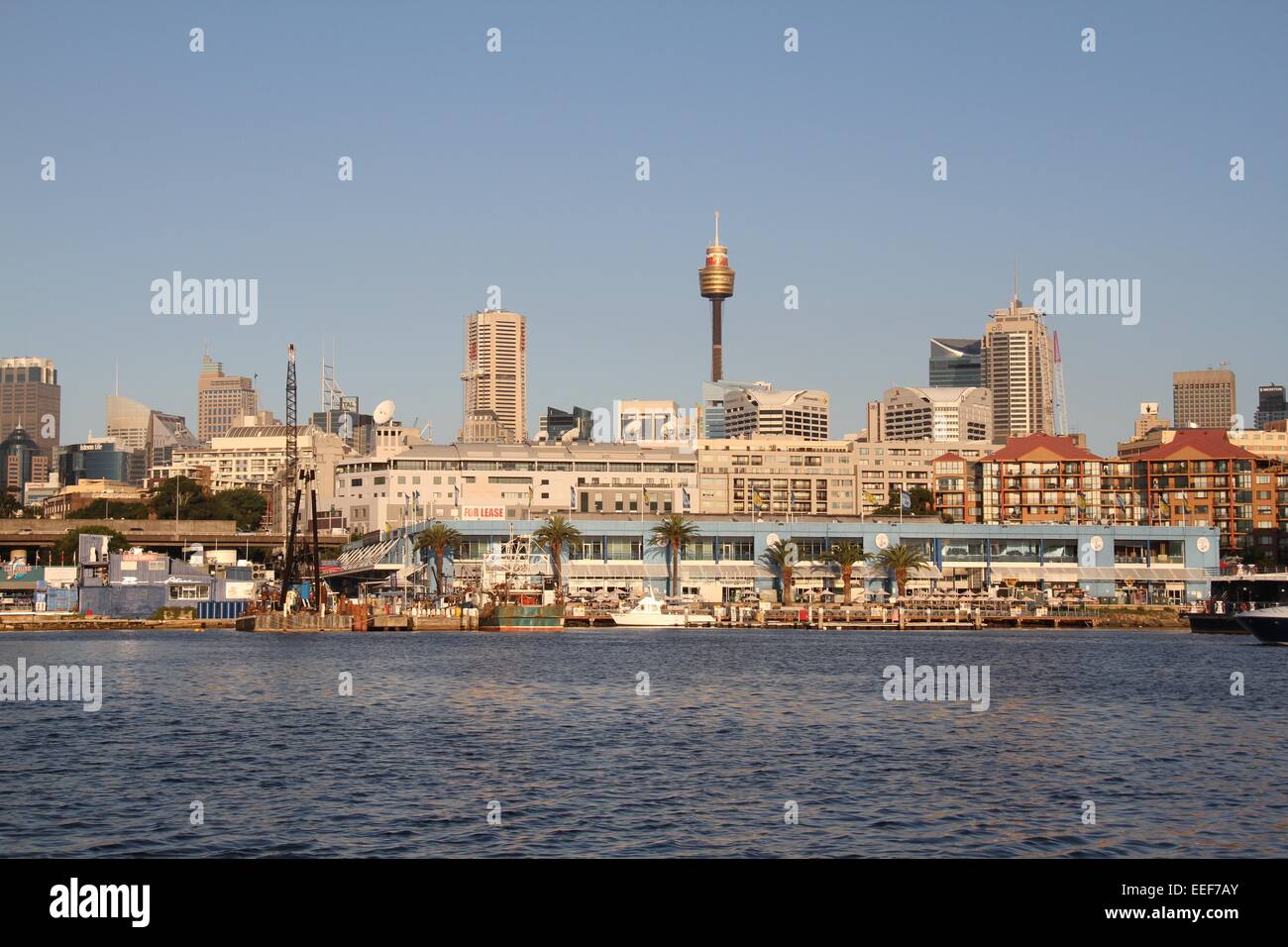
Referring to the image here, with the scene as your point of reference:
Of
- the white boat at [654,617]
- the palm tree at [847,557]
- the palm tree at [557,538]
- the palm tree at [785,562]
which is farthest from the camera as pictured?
the palm tree at [785,562]

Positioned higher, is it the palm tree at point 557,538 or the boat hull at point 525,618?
the palm tree at point 557,538

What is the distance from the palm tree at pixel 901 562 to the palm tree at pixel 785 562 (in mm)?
11289

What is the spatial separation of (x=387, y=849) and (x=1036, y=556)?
6497 inches

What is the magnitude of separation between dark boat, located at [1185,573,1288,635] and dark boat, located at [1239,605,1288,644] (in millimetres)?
5031

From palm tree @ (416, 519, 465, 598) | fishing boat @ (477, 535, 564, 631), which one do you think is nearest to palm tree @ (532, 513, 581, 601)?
fishing boat @ (477, 535, 564, 631)

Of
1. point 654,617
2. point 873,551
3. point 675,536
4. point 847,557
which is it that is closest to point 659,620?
point 654,617

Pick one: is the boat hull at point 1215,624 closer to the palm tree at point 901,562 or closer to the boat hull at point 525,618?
the palm tree at point 901,562

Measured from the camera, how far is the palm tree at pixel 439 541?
170 meters

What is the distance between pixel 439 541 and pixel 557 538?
14.8m

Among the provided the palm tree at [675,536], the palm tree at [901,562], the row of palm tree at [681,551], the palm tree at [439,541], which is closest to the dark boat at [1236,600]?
the palm tree at [901,562]

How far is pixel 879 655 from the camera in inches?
3898

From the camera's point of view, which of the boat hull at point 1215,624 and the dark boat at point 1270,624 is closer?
the dark boat at point 1270,624

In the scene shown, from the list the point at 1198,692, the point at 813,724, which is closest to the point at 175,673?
the point at 813,724
